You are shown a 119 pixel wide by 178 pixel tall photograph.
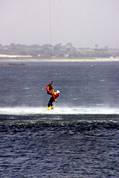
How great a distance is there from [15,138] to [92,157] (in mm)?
8821

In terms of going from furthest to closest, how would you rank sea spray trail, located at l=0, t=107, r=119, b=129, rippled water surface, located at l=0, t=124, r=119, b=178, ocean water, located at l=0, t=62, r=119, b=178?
sea spray trail, located at l=0, t=107, r=119, b=129
ocean water, located at l=0, t=62, r=119, b=178
rippled water surface, located at l=0, t=124, r=119, b=178

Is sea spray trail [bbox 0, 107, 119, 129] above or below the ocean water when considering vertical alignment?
above

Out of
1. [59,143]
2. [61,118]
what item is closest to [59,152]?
[59,143]

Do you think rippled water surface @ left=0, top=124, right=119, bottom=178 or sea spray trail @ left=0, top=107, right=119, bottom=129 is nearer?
rippled water surface @ left=0, top=124, right=119, bottom=178

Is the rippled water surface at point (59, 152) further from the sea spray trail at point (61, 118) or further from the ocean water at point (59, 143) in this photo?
the sea spray trail at point (61, 118)

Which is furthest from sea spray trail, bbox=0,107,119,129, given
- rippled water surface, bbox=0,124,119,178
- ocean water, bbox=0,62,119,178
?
rippled water surface, bbox=0,124,119,178

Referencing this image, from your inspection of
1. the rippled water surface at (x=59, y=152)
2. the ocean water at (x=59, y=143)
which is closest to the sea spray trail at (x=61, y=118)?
the ocean water at (x=59, y=143)

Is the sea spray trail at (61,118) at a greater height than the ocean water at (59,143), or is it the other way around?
the sea spray trail at (61,118)

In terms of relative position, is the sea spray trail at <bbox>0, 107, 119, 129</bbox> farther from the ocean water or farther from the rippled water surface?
the rippled water surface

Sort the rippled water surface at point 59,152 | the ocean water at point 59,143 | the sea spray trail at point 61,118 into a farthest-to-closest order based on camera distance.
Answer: the sea spray trail at point 61,118
the ocean water at point 59,143
the rippled water surface at point 59,152

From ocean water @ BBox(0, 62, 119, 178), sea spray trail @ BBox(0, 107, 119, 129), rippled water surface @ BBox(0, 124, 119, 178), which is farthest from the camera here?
sea spray trail @ BBox(0, 107, 119, 129)

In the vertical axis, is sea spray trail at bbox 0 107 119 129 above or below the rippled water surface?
above

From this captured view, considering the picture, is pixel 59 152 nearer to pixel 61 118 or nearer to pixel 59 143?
pixel 59 143

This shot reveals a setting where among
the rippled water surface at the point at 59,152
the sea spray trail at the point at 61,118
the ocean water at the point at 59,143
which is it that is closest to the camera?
the rippled water surface at the point at 59,152
